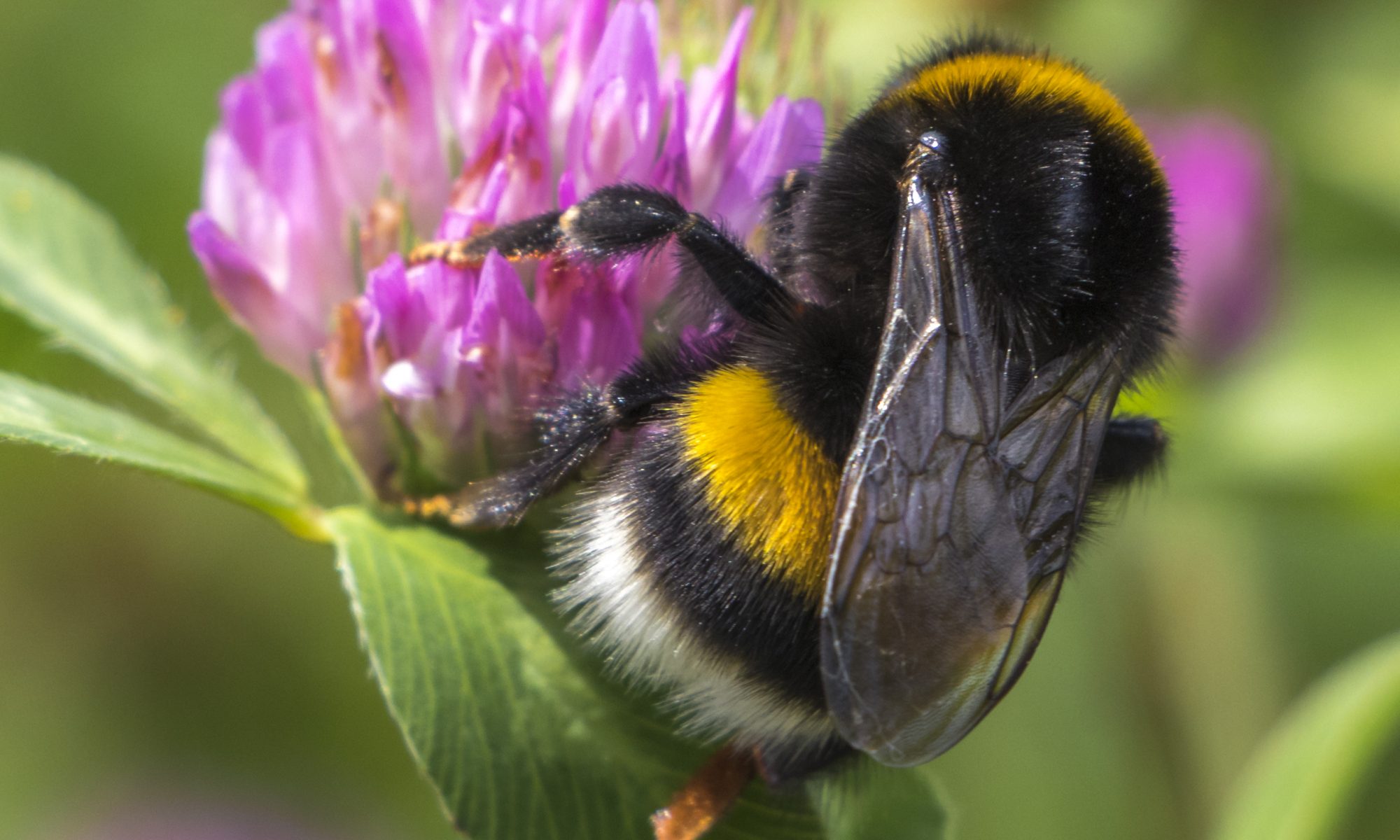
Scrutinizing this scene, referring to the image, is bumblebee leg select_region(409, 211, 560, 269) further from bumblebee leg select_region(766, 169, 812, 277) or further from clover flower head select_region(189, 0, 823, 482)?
bumblebee leg select_region(766, 169, 812, 277)

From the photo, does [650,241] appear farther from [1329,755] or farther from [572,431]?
[1329,755]

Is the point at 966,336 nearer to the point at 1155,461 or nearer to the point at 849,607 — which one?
the point at 849,607

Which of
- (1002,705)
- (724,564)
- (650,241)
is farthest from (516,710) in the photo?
(1002,705)

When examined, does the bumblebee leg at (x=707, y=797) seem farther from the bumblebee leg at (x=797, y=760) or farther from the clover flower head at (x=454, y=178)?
the clover flower head at (x=454, y=178)

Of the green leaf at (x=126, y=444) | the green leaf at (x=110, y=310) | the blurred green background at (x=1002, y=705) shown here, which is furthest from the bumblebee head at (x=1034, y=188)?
the blurred green background at (x=1002, y=705)

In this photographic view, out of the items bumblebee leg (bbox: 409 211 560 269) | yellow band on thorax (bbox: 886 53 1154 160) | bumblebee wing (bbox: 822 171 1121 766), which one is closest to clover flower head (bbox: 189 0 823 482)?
bumblebee leg (bbox: 409 211 560 269)

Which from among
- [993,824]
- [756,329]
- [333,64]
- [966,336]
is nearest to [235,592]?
[993,824]
